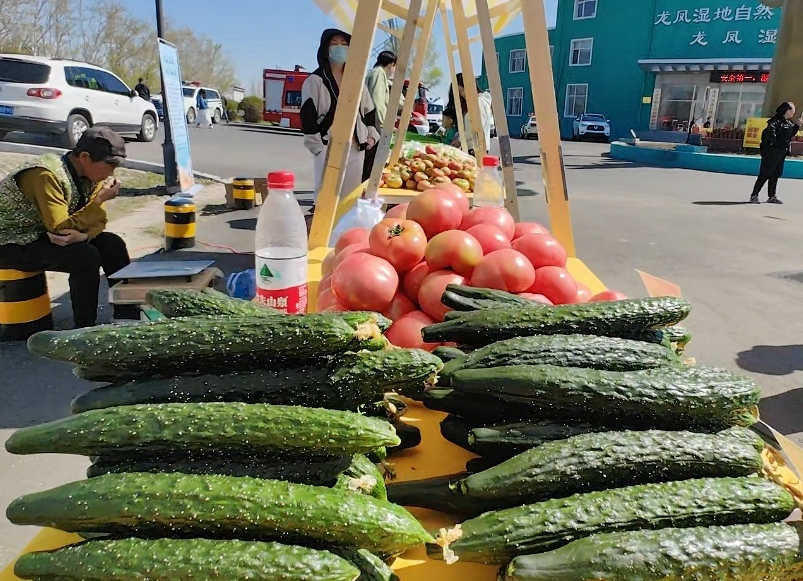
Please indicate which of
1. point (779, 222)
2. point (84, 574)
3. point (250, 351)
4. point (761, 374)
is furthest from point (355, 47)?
point (779, 222)

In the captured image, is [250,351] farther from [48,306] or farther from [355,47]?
[48,306]

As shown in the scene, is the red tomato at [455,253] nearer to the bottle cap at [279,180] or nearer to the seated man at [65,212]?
the bottle cap at [279,180]

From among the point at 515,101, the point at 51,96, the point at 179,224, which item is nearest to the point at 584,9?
the point at 515,101

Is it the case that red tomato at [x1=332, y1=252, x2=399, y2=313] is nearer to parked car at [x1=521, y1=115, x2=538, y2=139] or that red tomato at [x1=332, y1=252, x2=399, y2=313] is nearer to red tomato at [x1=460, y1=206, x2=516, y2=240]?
red tomato at [x1=460, y1=206, x2=516, y2=240]

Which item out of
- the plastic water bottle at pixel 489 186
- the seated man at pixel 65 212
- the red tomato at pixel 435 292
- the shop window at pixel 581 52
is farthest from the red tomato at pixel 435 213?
the shop window at pixel 581 52

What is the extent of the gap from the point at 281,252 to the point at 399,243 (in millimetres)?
509

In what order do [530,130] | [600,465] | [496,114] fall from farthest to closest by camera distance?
[530,130]
[496,114]
[600,465]

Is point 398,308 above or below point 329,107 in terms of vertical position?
below

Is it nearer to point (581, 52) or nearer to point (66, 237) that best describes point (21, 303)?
point (66, 237)

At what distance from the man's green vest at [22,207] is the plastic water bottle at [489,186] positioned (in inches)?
130

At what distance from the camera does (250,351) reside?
137 centimetres

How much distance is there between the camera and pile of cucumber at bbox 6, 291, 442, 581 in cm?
106

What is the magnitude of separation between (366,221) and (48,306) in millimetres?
3068

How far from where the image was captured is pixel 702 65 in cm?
3666
